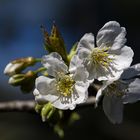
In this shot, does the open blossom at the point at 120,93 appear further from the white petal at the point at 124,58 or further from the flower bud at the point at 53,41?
the flower bud at the point at 53,41

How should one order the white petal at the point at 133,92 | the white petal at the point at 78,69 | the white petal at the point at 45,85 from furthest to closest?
the white petal at the point at 133,92 → the white petal at the point at 45,85 → the white petal at the point at 78,69

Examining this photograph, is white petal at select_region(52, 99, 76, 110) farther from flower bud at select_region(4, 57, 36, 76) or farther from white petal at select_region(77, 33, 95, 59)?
flower bud at select_region(4, 57, 36, 76)

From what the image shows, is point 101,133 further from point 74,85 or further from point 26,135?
point 74,85

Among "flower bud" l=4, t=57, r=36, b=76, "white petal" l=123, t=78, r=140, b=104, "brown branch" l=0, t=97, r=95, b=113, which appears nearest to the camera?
"white petal" l=123, t=78, r=140, b=104

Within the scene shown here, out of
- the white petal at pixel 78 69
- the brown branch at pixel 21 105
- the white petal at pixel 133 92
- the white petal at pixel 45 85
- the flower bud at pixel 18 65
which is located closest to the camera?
the white petal at pixel 78 69

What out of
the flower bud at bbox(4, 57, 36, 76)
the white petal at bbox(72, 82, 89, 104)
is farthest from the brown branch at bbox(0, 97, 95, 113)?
the white petal at bbox(72, 82, 89, 104)

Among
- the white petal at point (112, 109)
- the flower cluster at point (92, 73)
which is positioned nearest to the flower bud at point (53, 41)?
the flower cluster at point (92, 73)
